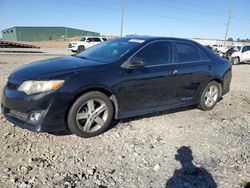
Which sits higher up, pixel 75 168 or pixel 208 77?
pixel 208 77

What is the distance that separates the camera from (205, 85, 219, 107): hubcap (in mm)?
5999

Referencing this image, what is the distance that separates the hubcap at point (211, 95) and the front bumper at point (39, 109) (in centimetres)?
355

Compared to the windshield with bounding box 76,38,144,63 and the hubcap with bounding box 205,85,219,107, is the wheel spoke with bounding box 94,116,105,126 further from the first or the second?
the hubcap with bounding box 205,85,219,107

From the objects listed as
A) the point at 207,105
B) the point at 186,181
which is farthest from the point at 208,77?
the point at 186,181

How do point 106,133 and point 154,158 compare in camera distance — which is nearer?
point 154,158

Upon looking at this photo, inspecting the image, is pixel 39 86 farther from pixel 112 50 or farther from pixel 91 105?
pixel 112 50

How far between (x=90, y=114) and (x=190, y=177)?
1.77 m

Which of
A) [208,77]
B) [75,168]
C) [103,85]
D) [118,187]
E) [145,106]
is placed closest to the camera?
[118,187]

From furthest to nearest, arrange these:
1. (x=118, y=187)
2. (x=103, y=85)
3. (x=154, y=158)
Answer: (x=103, y=85) → (x=154, y=158) → (x=118, y=187)

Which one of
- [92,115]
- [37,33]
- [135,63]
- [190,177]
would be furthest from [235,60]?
[37,33]

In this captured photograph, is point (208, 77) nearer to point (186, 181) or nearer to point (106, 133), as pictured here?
point (106, 133)

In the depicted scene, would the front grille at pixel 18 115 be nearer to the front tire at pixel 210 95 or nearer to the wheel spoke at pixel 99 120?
the wheel spoke at pixel 99 120

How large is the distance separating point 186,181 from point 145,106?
1.85 meters

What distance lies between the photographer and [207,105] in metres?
6.04
